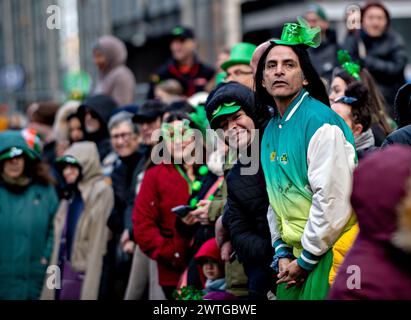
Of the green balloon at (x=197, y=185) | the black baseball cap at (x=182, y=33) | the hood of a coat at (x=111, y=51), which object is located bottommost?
the green balloon at (x=197, y=185)

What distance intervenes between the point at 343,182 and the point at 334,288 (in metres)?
1.45

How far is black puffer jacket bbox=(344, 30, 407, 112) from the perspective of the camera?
8977 mm

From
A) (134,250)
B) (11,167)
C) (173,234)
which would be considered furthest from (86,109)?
(173,234)

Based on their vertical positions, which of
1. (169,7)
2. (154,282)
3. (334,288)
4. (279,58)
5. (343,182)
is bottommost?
(154,282)

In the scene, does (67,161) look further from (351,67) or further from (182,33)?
(351,67)

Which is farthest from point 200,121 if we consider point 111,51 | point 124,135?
point 111,51

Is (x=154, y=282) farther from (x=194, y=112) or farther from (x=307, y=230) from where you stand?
(x=307, y=230)

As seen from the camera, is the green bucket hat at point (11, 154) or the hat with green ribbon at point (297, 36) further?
the green bucket hat at point (11, 154)

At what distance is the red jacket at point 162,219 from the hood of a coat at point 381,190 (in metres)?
4.16

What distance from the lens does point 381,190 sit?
3.28 meters

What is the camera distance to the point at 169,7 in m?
26.0

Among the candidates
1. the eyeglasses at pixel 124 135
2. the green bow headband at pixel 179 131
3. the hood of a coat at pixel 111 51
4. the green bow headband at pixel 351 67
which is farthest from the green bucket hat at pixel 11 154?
the green bow headband at pixel 351 67

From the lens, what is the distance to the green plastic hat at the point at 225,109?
247 inches

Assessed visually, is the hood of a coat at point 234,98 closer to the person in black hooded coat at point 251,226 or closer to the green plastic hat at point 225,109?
the green plastic hat at point 225,109
